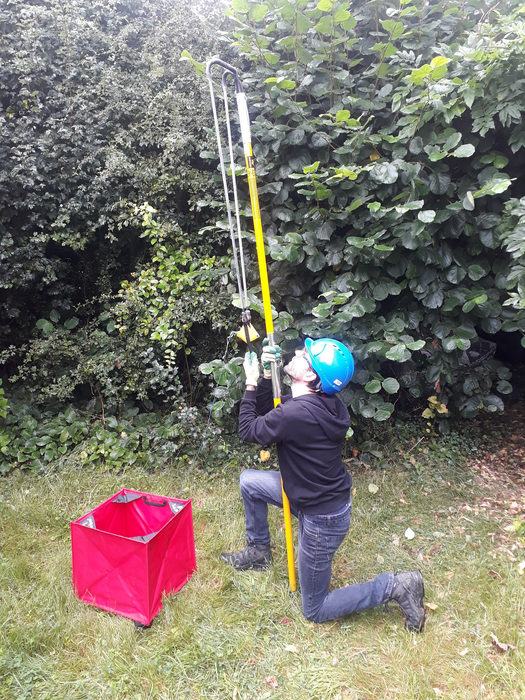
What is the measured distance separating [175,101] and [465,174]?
2.51 m

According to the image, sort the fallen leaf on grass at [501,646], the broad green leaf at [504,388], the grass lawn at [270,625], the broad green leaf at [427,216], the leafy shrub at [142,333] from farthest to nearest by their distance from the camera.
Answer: the leafy shrub at [142,333], the broad green leaf at [504,388], the broad green leaf at [427,216], the fallen leaf on grass at [501,646], the grass lawn at [270,625]

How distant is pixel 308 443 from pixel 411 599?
1.03 meters

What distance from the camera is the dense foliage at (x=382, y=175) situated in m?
3.03

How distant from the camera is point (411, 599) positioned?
2.46 m

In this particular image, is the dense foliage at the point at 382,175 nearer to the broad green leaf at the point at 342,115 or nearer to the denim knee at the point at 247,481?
the broad green leaf at the point at 342,115

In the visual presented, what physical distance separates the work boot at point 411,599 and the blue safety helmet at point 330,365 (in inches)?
43.4

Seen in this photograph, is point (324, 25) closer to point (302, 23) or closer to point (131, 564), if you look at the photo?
point (302, 23)

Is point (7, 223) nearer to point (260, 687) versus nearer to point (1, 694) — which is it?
point (1, 694)

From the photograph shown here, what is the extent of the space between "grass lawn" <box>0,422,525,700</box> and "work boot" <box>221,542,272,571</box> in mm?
56

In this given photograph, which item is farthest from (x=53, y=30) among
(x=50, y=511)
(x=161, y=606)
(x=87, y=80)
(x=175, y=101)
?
(x=161, y=606)

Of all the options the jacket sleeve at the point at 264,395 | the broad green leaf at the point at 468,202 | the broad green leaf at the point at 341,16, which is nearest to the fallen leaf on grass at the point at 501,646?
the jacket sleeve at the point at 264,395

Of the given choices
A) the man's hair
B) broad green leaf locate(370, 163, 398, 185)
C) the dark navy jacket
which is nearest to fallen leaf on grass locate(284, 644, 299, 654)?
the dark navy jacket

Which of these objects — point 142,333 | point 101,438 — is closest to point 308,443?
point 142,333

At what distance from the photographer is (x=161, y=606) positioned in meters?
2.57
